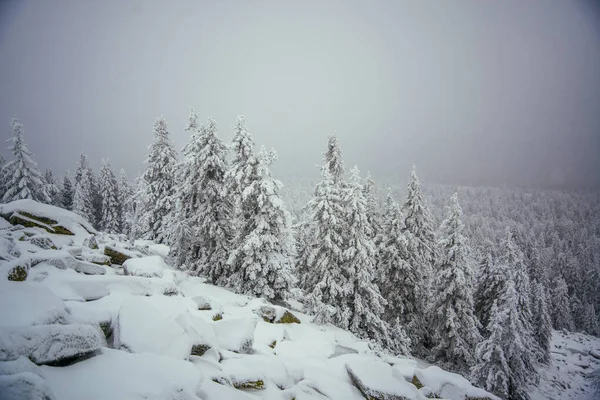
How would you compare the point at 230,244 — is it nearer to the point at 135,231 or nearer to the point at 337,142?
the point at 337,142

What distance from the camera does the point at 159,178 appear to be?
88.0 ft

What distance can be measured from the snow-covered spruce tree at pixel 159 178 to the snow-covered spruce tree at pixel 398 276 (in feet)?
64.9

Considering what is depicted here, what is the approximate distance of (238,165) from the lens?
17906 millimetres

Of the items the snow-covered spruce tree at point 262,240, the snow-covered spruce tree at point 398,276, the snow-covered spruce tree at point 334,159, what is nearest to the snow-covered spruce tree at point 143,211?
the snow-covered spruce tree at point 262,240

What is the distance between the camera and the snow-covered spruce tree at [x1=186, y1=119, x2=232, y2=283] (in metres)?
18.7

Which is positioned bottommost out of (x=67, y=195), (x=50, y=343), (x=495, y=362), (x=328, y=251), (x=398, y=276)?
(x=495, y=362)

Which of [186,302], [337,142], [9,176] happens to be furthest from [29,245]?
[9,176]

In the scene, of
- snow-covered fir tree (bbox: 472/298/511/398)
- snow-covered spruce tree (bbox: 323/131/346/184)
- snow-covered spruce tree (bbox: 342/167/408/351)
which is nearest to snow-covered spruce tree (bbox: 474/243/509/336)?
snow-covered fir tree (bbox: 472/298/511/398)

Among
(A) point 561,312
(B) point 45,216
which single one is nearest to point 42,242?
(B) point 45,216

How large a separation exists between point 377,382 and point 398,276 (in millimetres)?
16636

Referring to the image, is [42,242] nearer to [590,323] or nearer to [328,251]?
[328,251]

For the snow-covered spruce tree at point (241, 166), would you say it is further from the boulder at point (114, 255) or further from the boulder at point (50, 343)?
the boulder at point (50, 343)

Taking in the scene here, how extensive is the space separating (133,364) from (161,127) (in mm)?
25656

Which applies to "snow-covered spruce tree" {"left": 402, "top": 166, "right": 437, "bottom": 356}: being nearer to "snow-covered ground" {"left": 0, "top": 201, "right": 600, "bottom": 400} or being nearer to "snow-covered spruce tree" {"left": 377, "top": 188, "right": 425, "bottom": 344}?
"snow-covered spruce tree" {"left": 377, "top": 188, "right": 425, "bottom": 344}
